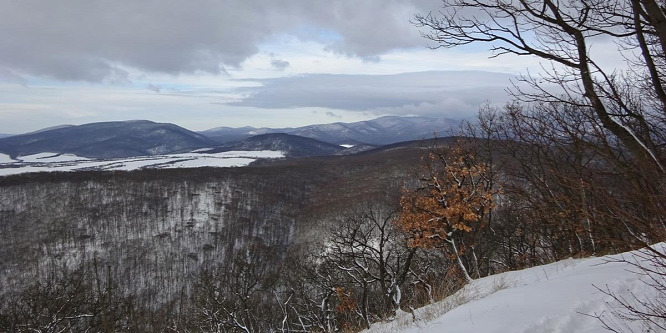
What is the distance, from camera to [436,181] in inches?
671

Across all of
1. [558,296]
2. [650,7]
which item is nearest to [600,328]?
[558,296]

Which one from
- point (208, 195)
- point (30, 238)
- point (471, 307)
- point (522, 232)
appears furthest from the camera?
point (208, 195)

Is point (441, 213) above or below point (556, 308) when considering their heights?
below

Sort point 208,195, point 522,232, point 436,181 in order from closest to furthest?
point 436,181
point 522,232
point 208,195

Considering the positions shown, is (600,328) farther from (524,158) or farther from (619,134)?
(524,158)

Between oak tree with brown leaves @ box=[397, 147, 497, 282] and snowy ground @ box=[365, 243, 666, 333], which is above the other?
snowy ground @ box=[365, 243, 666, 333]

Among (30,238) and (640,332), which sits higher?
(640,332)

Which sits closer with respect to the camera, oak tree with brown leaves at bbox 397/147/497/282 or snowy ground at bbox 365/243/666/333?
snowy ground at bbox 365/243/666/333

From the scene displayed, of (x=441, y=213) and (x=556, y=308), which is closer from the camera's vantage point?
(x=556, y=308)

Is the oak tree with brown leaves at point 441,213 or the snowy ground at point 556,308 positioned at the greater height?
the snowy ground at point 556,308

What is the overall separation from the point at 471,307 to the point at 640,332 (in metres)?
2.62

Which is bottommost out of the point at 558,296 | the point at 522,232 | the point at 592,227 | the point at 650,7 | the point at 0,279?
the point at 0,279

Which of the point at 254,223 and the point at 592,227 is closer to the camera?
the point at 592,227

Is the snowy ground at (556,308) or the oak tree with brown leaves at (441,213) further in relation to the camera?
the oak tree with brown leaves at (441,213)
